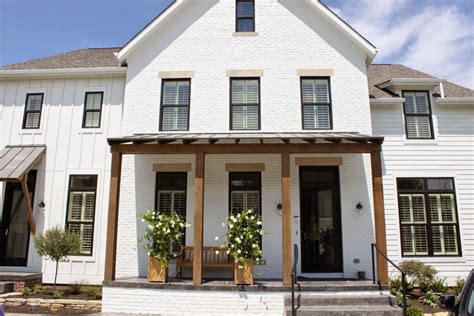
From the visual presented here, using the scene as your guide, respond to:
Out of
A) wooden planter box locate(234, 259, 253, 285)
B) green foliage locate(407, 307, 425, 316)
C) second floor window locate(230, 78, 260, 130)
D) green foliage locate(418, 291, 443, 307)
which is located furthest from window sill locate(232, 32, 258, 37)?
green foliage locate(418, 291, 443, 307)

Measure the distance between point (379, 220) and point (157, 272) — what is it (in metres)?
5.63

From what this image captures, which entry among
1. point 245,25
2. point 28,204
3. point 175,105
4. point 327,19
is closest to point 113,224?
point 28,204

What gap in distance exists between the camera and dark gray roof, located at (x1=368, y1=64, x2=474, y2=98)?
12.1m

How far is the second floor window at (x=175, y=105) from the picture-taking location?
11281mm

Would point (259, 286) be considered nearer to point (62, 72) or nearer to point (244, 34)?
point (244, 34)

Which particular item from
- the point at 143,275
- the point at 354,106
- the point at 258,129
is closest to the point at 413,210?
the point at 354,106

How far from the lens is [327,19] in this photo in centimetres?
1146

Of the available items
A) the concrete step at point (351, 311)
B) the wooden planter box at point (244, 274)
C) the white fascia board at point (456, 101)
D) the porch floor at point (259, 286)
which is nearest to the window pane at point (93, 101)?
the porch floor at point (259, 286)

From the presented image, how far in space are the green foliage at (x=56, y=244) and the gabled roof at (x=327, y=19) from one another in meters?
5.58

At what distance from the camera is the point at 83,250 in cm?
1122

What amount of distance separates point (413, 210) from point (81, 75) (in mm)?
11378

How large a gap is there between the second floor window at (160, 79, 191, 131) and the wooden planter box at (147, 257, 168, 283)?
4.05 m

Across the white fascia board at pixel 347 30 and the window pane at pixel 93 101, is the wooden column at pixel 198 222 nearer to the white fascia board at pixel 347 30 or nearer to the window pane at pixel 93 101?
the window pane at pixel 93 101

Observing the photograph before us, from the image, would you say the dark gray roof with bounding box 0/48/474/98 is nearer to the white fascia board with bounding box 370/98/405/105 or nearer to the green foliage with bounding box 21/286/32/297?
the white fascia board with bounding box 370/98/405/105
